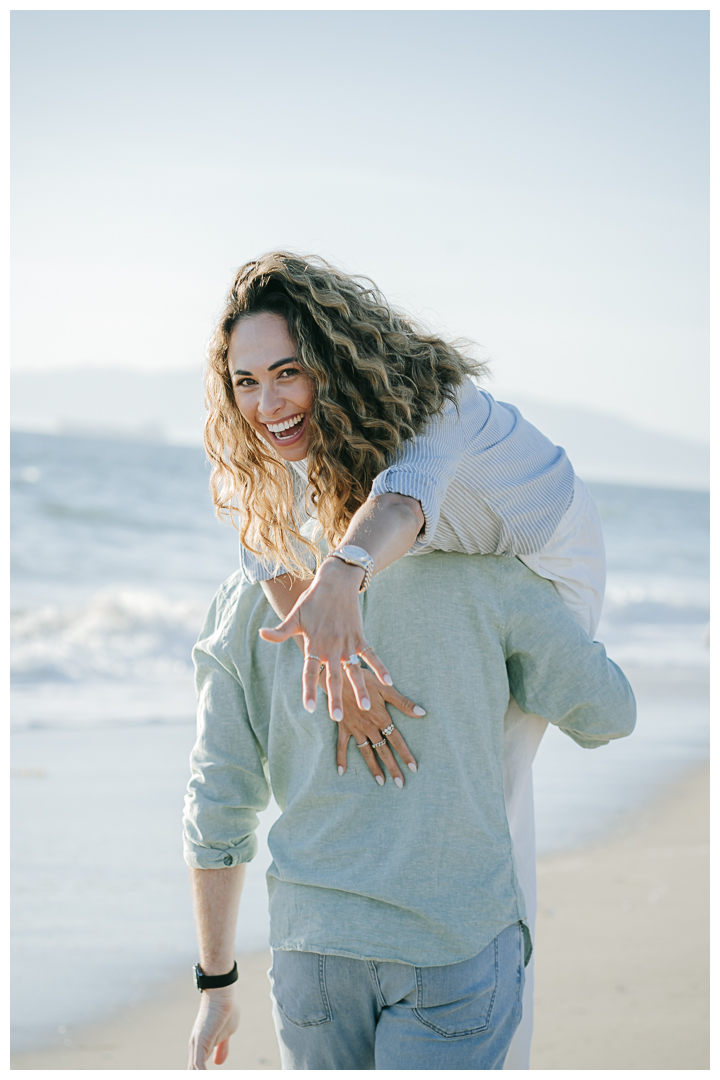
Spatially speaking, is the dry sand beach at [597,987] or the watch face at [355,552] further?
the dry sand beach at [597,987]

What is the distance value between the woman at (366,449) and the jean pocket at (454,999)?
0.29m

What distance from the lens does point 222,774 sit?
1.82 m

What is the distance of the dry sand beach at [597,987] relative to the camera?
3.17 meters

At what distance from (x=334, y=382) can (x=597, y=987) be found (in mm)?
2890

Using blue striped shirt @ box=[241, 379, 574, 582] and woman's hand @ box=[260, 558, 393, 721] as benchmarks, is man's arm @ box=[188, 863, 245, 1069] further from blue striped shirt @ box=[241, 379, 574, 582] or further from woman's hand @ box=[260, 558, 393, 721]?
woman's hand @ box=[260, 558, 393, 721]

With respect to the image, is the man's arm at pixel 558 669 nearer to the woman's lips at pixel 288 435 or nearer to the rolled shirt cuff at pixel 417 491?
the rolled shirt cuff at pixel 417 491

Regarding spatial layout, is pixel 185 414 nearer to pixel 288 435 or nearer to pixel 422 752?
pixel 288 435

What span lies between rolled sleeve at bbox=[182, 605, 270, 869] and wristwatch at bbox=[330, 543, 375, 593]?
593mm

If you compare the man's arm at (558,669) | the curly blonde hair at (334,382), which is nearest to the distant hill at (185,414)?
the curly blonde hair at (334,382)

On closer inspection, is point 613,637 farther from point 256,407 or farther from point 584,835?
point 256,407

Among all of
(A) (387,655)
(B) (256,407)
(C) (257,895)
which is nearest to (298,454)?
(B) (256,407)

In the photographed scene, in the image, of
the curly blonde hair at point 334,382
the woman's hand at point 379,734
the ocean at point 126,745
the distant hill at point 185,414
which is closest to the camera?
the woman's hand at point 379,734

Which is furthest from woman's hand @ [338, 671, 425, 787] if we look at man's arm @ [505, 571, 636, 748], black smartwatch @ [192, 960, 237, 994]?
black smartwatch @ [192, 960, 237, 994]

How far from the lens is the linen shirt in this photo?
157 cm
